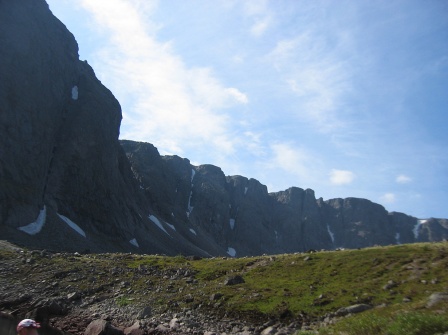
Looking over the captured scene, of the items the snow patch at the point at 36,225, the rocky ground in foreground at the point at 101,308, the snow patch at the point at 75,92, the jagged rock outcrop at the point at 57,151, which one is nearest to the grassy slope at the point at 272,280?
the rocky ground in foreground at the point at 101,308

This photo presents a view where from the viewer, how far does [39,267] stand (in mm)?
51750

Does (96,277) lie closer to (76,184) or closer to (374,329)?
(374,329)

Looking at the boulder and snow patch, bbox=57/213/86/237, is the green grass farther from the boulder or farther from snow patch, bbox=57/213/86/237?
snow patch, bbox=57/213/86/237

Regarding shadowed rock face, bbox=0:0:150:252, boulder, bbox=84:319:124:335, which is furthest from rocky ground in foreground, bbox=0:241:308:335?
shadowed rock face, bbox=0:0:150:252

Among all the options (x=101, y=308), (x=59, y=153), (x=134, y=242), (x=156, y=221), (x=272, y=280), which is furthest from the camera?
(x=156, y=221)

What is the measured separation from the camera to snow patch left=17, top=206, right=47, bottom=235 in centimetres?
9967

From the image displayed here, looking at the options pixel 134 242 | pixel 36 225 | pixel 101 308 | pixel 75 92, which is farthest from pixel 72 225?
pixel 101 308

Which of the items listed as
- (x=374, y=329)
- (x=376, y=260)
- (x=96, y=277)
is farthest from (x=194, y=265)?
(x=374, y=329)

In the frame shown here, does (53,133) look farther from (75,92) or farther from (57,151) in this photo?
(75,92)

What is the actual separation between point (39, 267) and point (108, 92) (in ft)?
447

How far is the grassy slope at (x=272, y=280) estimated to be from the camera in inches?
1268

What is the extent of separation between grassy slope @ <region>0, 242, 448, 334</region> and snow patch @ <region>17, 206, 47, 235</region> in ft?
152

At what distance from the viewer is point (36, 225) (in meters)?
105

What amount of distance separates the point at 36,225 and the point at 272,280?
8357 centimetres
